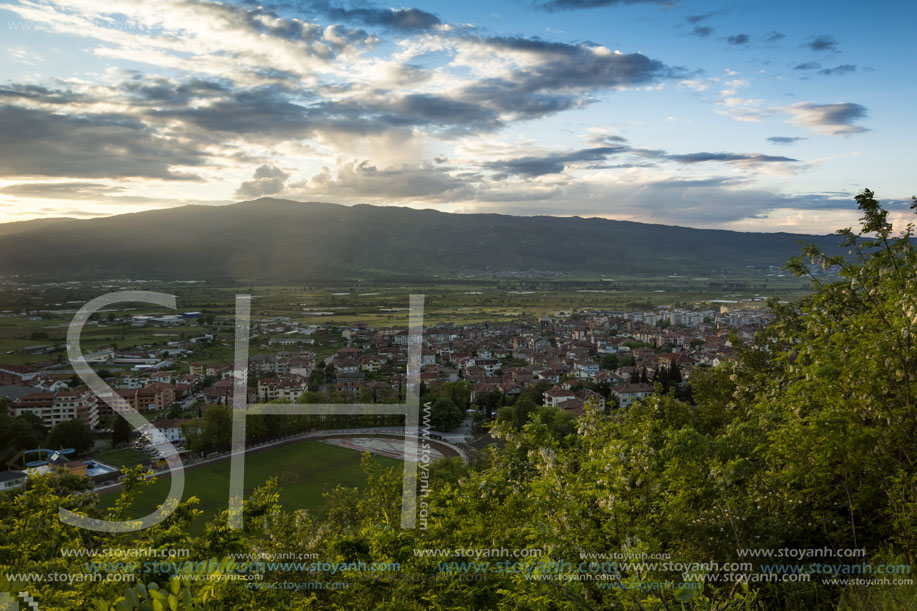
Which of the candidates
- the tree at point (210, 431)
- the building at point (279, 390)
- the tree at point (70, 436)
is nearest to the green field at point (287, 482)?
the tree at point (210, 431)

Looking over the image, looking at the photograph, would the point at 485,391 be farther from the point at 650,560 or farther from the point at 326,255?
the point at 326,255

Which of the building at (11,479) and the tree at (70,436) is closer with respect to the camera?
the building at (11,479)

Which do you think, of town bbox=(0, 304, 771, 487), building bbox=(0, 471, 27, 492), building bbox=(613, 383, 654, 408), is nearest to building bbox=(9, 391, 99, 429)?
town bbox=(0, 304, 771, 487)

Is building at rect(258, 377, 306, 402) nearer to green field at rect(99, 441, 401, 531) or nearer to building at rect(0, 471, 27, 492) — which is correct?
green field at rect(99, 441, 401, 531)

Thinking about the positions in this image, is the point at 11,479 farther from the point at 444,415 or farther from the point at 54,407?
the point at 444,415

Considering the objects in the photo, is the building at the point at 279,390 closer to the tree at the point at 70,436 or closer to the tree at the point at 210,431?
the tree at the point at 210,431

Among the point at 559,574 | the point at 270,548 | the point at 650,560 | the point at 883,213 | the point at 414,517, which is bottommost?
the point at 270,548

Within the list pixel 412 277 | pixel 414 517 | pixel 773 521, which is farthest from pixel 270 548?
pixel 412 277

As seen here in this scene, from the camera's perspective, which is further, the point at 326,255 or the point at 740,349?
the point at 326,255
